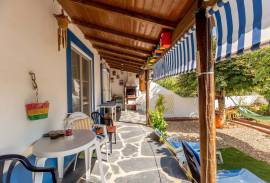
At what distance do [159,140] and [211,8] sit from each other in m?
4.53

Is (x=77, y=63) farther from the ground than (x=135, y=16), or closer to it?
closer to it

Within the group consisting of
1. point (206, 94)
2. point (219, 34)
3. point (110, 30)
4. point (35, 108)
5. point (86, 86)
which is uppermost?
point (110, 30)

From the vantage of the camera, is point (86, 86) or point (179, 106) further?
point (179, 106)

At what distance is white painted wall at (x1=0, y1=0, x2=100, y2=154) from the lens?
1949 millimetres

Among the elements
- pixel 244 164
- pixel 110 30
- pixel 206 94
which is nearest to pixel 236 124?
pixel 244 164

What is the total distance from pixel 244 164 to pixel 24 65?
16.7ft

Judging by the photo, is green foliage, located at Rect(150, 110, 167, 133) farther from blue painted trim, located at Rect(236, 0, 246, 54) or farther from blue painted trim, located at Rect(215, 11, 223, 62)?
blue painted trim, located at Rect(236, 0, 246, 54)

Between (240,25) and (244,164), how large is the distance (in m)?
4.10

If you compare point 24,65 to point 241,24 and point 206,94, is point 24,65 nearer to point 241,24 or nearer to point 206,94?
point 206,94

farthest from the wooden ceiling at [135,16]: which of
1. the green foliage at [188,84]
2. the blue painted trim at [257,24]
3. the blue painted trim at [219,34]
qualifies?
the green foliage at [188,84]

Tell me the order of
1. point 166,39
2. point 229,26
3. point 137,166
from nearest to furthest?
point 229,26
point 166,39
point 137,166

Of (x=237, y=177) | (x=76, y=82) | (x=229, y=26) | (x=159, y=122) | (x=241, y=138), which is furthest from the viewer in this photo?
(x=241, y=138)

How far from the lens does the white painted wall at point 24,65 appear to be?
1.95 metres

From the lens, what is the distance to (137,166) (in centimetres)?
399
